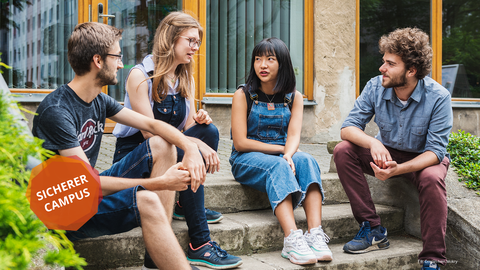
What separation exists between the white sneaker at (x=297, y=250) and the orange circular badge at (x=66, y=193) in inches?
45.6

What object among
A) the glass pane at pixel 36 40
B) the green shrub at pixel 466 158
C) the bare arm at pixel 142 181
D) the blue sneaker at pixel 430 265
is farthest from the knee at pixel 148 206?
the glass pane at pixel 36 40

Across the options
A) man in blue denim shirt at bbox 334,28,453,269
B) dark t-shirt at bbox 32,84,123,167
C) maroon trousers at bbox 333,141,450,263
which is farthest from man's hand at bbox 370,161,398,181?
dark t-shirt at bbox 32,84,123,167

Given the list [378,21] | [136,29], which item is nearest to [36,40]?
[136,29]

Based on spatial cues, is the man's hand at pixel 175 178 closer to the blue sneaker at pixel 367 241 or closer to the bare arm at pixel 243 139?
the bare arm at pixel 243 139

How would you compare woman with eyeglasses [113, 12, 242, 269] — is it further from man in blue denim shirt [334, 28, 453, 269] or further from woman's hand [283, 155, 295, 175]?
man in blue denim shirt [334, 28, 453, 269]

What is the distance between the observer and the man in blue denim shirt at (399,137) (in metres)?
2.77

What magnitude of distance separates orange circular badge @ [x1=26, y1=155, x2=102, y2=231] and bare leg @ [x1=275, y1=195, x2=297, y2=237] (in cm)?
113

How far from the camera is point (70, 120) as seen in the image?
204cm

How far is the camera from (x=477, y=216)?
2.90m

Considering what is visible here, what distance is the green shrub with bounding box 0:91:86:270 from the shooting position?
2.43 feet

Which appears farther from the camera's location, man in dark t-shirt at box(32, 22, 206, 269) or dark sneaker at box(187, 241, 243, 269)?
dark sneaker at box(187, 241, 243, 269)

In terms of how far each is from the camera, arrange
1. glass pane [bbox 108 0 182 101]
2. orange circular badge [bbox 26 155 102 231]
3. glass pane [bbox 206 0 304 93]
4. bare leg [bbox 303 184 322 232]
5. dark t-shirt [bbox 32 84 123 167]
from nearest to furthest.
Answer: orange circular badge [bbox 26 155 102 231], dark t-shirt [bbox 32 84 123 167], bare leg [bbox 303 184 322 232], glass pane [bbox 108 0 182 101], glass pane [bbox 206 0 304 93]

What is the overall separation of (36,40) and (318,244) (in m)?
4.61

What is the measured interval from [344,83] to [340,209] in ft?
11.8
